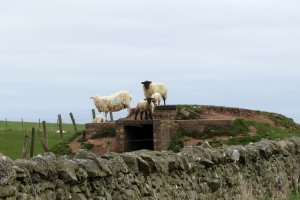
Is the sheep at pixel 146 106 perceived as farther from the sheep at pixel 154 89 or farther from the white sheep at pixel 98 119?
the white sheep at pixel 98 119

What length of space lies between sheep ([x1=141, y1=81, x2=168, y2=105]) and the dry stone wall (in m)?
12.4

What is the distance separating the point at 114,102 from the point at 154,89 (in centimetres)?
254

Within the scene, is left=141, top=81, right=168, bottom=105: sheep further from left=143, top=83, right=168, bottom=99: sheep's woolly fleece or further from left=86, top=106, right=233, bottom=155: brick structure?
left=86, top=106, right=233, bottom=155: brick structure

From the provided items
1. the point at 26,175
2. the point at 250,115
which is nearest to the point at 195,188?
the point at 26,175

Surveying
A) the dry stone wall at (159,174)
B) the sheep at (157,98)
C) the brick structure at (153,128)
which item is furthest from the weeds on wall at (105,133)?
the dry stone wall at (159,174)

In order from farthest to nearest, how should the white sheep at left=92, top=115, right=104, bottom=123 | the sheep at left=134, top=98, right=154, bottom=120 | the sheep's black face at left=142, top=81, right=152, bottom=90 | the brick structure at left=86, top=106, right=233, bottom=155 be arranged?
the white sheep at left=92, top=115, right=104, bottom=123 → the sheep's black face at left=142, top=81, right=152, bottom=90 → the sheep at left=134, top=98, right=154, bottom=120 → the brick structure at left=86, top=106, right=233, bottom=155

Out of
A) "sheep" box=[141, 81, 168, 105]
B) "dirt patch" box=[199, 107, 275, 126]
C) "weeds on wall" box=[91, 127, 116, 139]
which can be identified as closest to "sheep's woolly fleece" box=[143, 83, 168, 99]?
"sheep" box=[141, 81, 168, 105]

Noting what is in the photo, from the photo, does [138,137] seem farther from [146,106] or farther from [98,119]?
[98,119]

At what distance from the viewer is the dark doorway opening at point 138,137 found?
86.8ft

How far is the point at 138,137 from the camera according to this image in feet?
93.7

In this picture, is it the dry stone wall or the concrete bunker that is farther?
the concrete bunker

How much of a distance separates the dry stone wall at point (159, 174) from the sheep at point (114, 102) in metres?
14.6

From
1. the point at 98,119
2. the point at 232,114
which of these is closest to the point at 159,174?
the point at 232,114

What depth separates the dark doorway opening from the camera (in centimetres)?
2647
